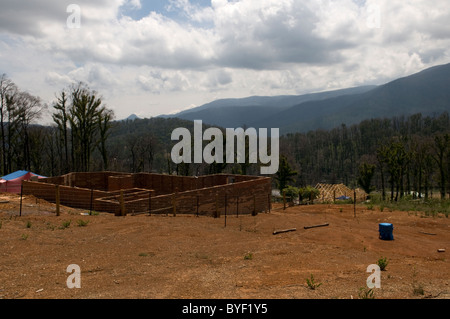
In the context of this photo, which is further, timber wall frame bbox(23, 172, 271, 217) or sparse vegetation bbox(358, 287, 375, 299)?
timber wall frame bbox(23, 172, 271, 217)

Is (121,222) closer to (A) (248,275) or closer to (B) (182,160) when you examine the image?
(A) (248,275)

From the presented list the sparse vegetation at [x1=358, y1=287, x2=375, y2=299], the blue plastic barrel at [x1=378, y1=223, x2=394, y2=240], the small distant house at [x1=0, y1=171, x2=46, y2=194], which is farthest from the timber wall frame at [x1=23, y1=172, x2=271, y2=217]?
the sparse vegetation at [x1=358, y1=287, x2=375, y2=299]

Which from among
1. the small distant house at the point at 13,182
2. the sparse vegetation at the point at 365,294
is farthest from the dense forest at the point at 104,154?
the sparse vegetation at the point at 365,294

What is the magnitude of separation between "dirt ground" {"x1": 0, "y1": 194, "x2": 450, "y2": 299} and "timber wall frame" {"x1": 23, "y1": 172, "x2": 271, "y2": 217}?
1941 mm

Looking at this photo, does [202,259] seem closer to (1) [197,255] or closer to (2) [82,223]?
(1) [197,255]

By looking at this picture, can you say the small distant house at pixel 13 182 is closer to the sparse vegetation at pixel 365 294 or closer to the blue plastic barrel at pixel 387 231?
the blue plastic barrel at pixel 387 231

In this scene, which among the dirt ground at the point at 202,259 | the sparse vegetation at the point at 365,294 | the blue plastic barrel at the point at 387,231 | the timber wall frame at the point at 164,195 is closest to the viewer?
the sparse vegetation at the point at 365,294

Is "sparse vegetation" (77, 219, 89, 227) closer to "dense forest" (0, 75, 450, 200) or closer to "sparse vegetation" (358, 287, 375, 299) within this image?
"sparse vegetation" (358, 287, 375, 299)

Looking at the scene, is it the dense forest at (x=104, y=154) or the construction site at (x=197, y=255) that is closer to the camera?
the construction site at (x=197, y=255)

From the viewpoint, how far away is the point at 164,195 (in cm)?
1543

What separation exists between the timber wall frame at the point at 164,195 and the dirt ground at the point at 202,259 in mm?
1941

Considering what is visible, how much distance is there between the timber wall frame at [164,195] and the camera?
14836 mm

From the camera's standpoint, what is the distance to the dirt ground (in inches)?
220
